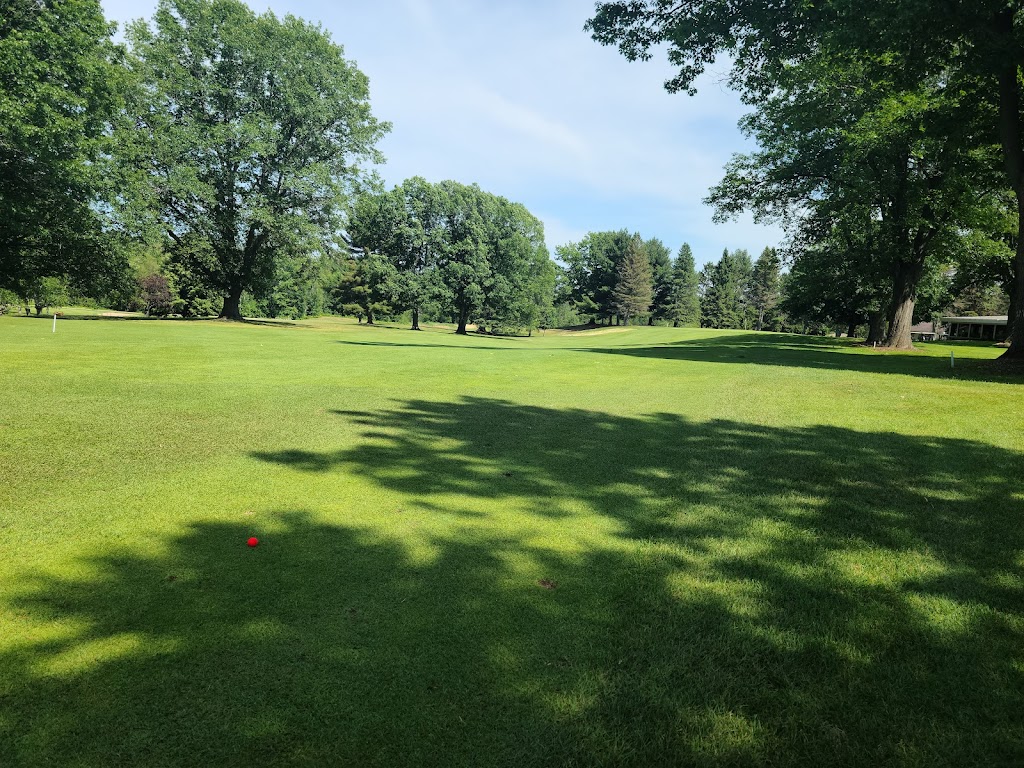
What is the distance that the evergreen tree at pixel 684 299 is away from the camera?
324ft

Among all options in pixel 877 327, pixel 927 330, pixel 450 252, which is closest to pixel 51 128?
pixel 450 252

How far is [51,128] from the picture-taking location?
83.1 feet

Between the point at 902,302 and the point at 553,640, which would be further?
the point at 902,302

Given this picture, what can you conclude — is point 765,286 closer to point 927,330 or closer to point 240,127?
point 927,330

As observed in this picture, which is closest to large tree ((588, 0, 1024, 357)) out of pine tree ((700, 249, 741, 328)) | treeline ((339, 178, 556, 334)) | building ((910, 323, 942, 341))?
treeline ((339, 178, 556, 334))

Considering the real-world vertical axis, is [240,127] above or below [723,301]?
above

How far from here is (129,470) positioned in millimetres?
5438

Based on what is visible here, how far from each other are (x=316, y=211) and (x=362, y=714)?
44805mm

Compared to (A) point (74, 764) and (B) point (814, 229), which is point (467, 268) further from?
(A) point (74, 764)

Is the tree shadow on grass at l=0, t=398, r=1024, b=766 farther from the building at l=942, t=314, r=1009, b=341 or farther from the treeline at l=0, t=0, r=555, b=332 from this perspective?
the building at l=942, t=314, r=1009, b=341

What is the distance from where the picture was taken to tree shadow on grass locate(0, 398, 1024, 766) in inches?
87.6

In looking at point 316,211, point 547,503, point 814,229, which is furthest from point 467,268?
point 547,503

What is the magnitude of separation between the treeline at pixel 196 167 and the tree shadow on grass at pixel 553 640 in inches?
1255

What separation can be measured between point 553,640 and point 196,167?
44508 millimetres
